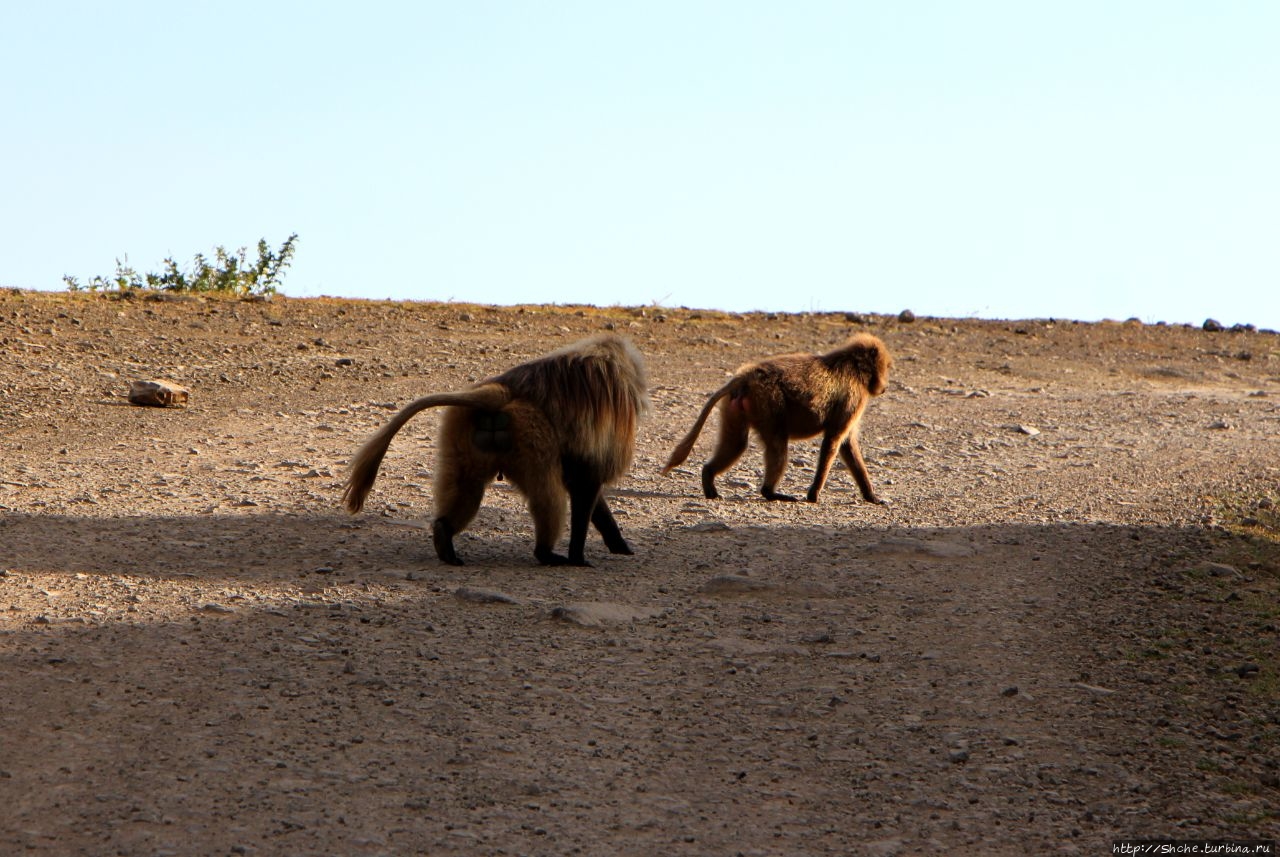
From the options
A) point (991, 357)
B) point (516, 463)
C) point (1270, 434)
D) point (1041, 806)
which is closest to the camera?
point (1041, 806)

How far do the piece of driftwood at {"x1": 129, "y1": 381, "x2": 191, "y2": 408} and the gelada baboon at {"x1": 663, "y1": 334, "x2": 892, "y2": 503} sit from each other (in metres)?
4.88

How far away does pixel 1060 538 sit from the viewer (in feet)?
28.9

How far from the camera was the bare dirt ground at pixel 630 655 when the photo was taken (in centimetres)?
441

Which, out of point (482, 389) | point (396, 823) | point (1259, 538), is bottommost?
point (396, 823)

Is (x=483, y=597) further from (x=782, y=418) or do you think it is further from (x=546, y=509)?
(x=782, y=418)

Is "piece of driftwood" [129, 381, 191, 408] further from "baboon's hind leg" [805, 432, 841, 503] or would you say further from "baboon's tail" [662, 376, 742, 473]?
"baboon's hind leg" [805, 432, 841, 503]

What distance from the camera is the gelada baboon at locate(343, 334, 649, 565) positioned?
7551 mm

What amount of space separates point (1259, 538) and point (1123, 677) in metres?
3.72

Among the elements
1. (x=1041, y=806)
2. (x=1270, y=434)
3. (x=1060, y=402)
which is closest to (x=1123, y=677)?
(x=1041, y=806)

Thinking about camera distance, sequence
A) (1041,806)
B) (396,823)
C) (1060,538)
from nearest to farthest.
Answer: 1. (396,823)
2. (1041,806)
3. (1060,538)

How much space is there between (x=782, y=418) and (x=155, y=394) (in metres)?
5.89

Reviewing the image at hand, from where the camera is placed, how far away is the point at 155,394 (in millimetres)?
12688

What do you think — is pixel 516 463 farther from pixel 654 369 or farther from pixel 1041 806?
pixel 654 369

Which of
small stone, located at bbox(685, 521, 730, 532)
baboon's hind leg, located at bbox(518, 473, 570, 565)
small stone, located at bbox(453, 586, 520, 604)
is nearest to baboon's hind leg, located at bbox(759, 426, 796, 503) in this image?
small stone, located at bbox(685, 521, 730, 532)
